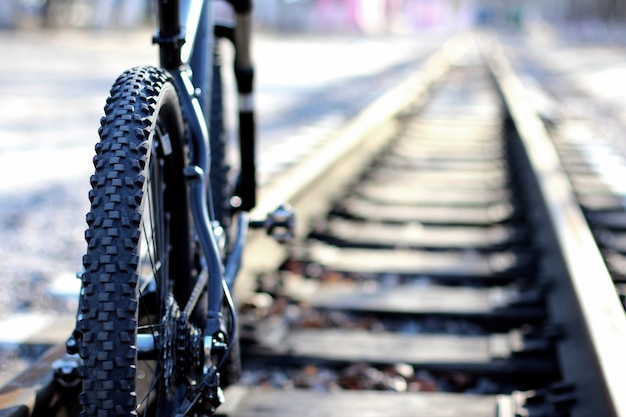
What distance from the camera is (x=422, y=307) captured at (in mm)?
4062

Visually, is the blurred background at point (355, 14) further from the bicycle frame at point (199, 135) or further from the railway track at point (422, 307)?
the bicycle frame at point (199, 135)

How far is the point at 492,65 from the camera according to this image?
839 inches

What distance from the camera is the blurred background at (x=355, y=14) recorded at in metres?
28.8

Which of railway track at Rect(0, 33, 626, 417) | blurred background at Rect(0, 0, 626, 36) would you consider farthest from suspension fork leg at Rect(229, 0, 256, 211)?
blurred background at Rect(0, 0, 626, 36)

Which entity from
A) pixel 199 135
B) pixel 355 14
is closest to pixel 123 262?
pixel 199 135

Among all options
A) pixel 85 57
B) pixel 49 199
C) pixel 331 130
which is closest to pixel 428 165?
pixel 331 130

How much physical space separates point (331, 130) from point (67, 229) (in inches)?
189

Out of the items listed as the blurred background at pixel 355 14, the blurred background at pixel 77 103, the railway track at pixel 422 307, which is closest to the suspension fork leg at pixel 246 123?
the blurred background at pixel 77 103

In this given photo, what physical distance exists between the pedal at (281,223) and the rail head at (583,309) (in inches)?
37.7

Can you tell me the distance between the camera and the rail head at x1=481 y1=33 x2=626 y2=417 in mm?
2508

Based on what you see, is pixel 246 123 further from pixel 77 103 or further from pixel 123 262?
pixel 77 103

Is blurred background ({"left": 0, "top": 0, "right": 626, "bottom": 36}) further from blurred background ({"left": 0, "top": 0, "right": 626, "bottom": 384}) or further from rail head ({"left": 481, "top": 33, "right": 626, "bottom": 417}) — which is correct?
rail head ({"left": 481, "top": 33, "right": 626, "bottom": 417})

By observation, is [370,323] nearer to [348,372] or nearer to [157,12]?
[348,372]

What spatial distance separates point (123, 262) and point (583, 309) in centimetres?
178
